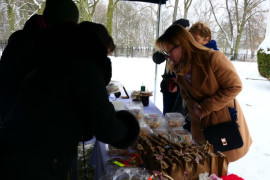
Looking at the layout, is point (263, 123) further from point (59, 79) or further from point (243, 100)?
point (59, 79)

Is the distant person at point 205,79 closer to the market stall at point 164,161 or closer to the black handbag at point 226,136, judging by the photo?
the black handbag at point 226,136

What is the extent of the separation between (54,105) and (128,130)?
1.13 ft

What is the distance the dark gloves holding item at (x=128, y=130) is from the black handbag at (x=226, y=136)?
74 centimetres

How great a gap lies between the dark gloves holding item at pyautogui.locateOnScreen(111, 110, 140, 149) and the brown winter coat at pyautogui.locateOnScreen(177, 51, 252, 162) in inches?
27.4

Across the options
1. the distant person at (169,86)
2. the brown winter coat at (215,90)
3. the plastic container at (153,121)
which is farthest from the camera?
the distant person at (169,86)

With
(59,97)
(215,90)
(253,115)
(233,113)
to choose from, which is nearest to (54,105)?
(59,97)

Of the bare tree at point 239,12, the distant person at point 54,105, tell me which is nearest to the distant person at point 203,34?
the distant person at point 54,105

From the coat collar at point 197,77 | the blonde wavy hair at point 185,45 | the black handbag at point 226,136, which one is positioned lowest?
the black handbag at point 226,136

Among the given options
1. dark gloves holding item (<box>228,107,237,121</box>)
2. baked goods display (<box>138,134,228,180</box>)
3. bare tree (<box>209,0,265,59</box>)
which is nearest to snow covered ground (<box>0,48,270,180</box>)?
dark gloves holding item (<box>228,107,237,121</box>)

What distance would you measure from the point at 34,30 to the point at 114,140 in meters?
0.62

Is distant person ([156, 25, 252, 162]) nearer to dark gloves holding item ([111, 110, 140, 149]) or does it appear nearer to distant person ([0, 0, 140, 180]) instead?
dark gloves holding item ([111, 110, 140, 149])

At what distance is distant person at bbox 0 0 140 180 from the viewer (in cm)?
76

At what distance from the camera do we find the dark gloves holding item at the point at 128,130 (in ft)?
3.09

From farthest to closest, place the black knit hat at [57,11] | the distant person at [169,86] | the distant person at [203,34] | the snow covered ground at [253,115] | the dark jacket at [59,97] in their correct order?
the snow covered ground at [253,115]
the distant person at [169,86]
the distant person at [203,34]
the black knit hat at [57,11]
the dark jacket at [59,97]
